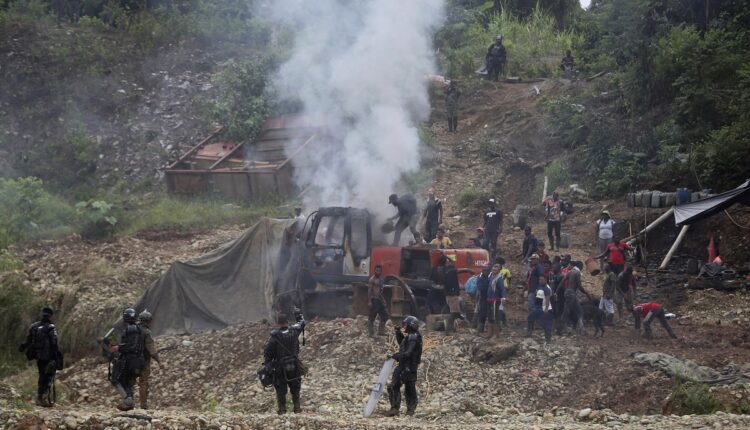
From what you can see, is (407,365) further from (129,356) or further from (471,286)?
(471,286)

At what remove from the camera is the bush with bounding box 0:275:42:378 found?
17.2 metres

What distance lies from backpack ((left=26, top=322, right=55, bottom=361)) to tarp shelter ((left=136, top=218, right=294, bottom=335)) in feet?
16.7

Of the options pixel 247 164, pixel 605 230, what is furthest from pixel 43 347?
pixel 247 164

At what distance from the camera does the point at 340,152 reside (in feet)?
68.0

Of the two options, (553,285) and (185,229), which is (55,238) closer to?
(185,229)

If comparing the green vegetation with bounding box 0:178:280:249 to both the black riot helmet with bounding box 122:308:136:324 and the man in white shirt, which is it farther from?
the black riot helmet with bounding box 122:308:136:324

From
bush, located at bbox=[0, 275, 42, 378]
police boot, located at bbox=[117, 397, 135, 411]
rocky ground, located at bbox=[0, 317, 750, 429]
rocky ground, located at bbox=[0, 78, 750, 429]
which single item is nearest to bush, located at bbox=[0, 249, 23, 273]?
rocky ground, located at bbox=[0, 78, 750, 429]

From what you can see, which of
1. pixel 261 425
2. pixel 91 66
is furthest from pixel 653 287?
pixel 91 66

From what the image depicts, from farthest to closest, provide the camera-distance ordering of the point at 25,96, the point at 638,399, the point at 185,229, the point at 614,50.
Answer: the point at 25,96, the point at 614,50, the point at 185,229, the point at 638,399

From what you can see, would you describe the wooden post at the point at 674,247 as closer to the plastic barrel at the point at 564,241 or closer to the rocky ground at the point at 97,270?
the plastic barrel at the point at 564,241

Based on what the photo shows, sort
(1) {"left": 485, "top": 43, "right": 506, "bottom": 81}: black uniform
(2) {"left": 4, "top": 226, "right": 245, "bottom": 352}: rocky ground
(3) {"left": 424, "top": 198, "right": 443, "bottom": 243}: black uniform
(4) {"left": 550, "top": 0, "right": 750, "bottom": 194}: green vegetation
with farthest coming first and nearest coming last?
(1) {"left": 485, "top": 43, "right": 506, "bottom": 81}: black uniform, (4) {"left": 550, "top": 0, "right": 750, "bottom": 194}: green vegetation, (3) {"left": 424, "top": 198, "right": 443, "bottom": 243}: black uniform, (2) {"left": 4, "top": 226, "right": 245, "bottom": 352}: rocky ground

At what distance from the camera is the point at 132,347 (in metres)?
11.3

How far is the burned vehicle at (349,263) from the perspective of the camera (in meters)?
15.6

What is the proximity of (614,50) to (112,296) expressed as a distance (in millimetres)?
16647
